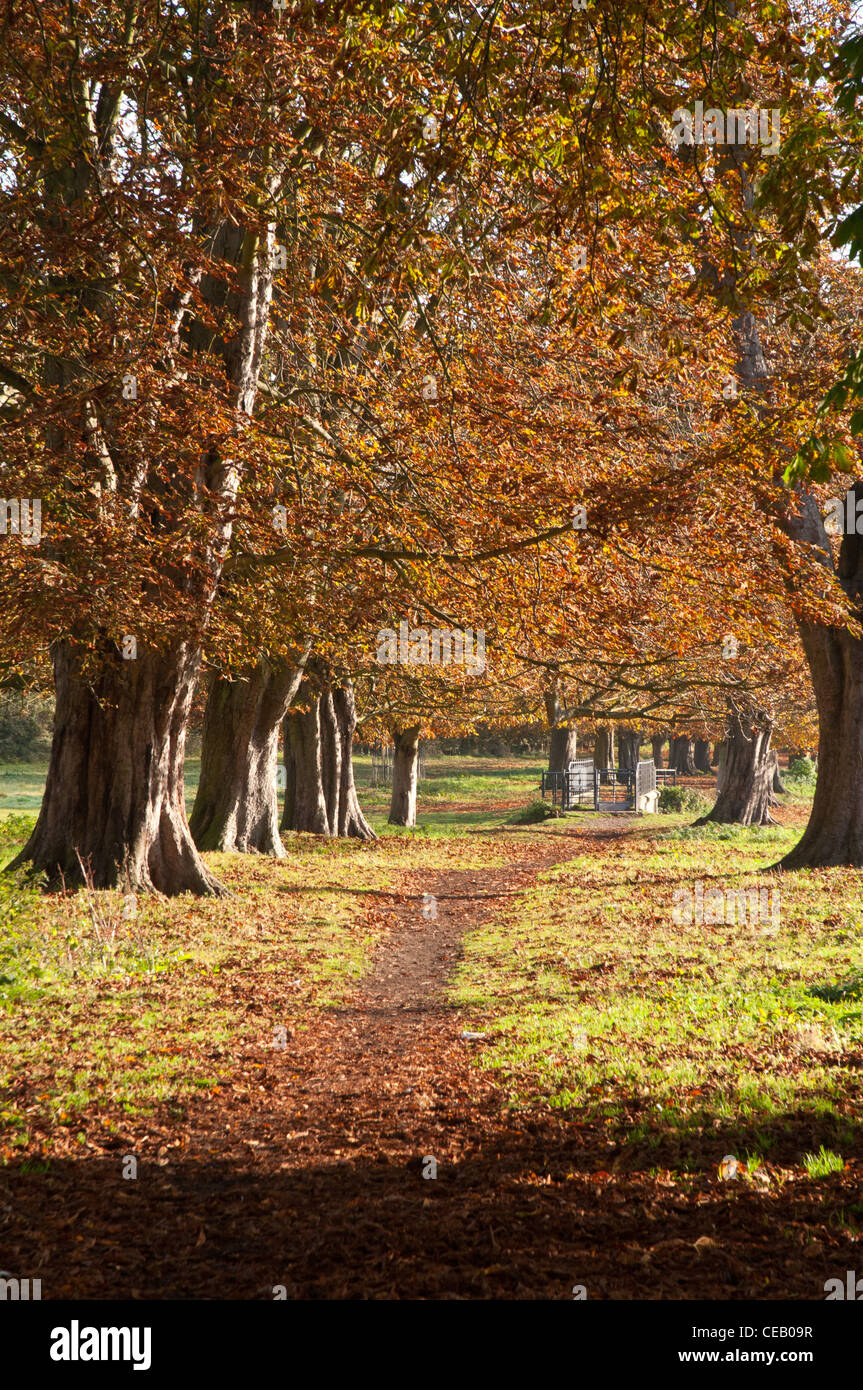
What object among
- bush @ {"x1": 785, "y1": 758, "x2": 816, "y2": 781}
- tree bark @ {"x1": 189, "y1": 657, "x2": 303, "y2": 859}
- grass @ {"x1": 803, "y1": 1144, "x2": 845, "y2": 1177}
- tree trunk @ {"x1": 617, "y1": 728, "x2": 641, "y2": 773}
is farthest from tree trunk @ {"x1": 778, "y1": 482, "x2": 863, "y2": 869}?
bush @ {"x1": 785, "y1": 758, "x2": 816, "y2": 781}

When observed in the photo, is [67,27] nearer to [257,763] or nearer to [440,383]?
[440,383]

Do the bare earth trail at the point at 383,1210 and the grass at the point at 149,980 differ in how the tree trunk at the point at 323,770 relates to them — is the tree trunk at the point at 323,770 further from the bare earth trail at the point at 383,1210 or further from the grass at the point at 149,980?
the bare earth trail at the point at 383,1210

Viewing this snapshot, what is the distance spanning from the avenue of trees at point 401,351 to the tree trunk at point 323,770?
7.45 metres

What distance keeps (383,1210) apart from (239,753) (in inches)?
569

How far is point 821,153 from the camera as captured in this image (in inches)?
208

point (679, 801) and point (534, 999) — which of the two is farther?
point (679, 801)

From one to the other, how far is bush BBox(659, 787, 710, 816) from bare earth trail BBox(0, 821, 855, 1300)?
97.5 feet

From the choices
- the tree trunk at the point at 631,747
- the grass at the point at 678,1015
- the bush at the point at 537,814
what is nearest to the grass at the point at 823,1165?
the grass at the point at 678,1015

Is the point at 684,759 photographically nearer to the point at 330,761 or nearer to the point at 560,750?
the point at 560,750

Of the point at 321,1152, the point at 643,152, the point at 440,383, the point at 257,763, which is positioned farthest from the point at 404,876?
the point at 643,152

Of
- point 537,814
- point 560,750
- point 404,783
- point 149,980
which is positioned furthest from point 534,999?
point 560,750

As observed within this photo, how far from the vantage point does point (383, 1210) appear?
470 cm

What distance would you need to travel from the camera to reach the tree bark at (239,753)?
61.0 feet

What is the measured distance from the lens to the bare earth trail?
154 inches
